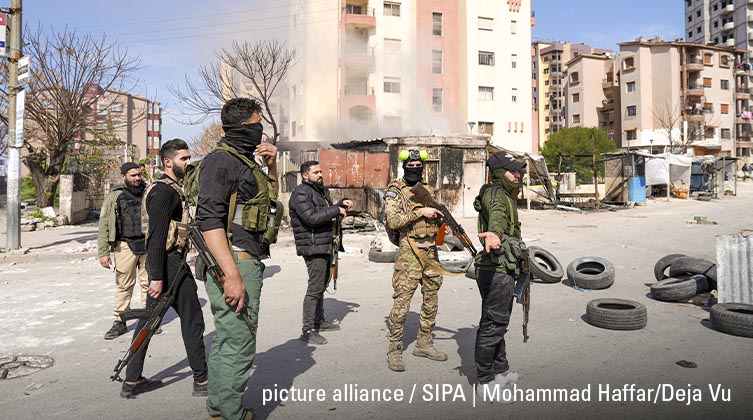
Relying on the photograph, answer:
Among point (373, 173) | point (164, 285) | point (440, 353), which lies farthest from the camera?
point (373, 173)

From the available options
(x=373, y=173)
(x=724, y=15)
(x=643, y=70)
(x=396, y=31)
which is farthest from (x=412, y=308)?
(x=724, y=15)

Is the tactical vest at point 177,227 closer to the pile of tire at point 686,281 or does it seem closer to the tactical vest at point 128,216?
the tactical vest at point 128,216

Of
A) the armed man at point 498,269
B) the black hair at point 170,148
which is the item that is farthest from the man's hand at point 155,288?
the armed man at point 498,269

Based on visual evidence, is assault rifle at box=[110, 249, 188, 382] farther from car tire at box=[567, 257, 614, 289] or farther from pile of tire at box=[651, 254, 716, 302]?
pile of tire at box=[651, 254, 716, 302]

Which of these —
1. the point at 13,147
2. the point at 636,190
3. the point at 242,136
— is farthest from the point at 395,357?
the point at 636,190

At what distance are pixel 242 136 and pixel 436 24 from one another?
140ft

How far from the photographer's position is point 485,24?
42.3m

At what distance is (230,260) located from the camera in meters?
2.41

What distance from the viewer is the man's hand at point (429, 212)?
12.5 ft

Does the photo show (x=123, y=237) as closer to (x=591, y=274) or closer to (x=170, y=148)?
(x=170, y=148)

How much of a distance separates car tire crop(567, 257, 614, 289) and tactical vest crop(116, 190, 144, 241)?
18.2 feet

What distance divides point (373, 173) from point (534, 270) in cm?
1031

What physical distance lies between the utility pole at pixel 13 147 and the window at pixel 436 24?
35.8 meters

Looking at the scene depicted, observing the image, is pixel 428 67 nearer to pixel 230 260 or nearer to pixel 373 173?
pixel 373 173
